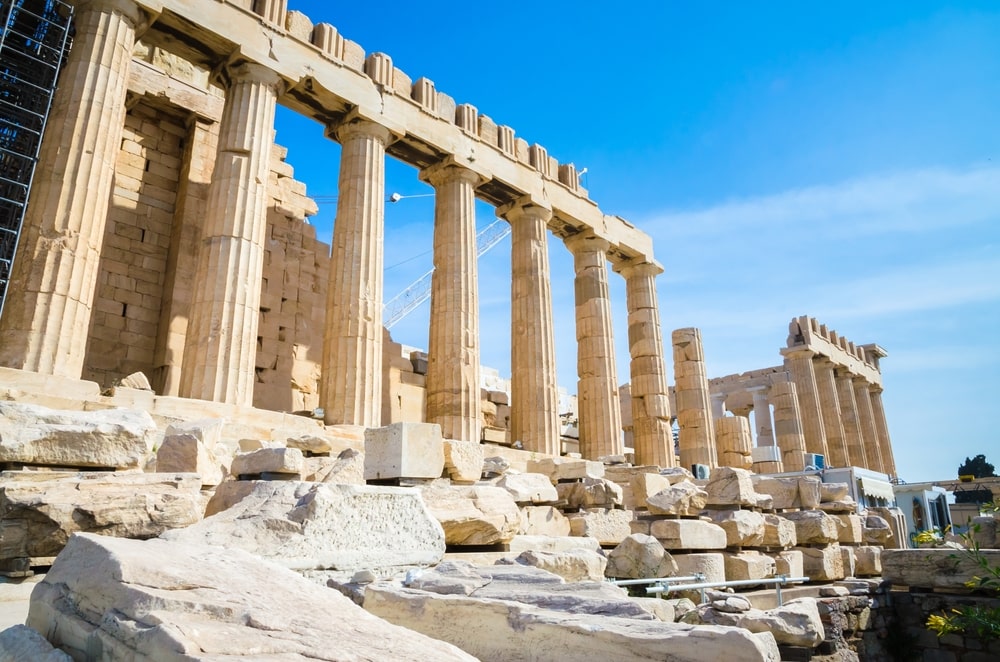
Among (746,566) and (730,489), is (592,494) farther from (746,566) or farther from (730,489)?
(730,489)

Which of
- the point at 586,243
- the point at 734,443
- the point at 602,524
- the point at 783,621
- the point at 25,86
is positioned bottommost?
the point at 783,621

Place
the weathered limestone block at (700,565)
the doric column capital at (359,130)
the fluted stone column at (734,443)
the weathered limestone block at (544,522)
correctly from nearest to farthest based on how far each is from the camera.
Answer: the weathered limestone block at (544,522) → the weathered limestone block at (700,565) → the doric column capital at (359,130) → the fluted stone column at (734,443)

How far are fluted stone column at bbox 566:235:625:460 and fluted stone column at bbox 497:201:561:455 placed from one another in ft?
5.29

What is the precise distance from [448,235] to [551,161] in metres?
4.78

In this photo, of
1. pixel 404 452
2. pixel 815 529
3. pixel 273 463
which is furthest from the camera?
pixel 815 529

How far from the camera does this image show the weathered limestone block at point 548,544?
6891mm

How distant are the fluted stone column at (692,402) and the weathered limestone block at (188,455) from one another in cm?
1664

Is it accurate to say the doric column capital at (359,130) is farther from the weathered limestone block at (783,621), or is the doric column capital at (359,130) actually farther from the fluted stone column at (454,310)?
the weathered limestone block at (783,621)

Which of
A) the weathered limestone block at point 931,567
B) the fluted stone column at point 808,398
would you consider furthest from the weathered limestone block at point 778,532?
the fluted stone column at point 808,398

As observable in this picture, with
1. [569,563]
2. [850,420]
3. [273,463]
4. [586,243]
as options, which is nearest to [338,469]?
→ [273,463]

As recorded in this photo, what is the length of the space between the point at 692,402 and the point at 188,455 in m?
17.6

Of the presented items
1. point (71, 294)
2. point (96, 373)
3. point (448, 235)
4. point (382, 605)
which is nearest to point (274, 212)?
point (448, 235)

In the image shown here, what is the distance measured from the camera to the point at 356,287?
43.6 ft

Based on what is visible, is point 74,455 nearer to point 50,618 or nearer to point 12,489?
point 12,489
